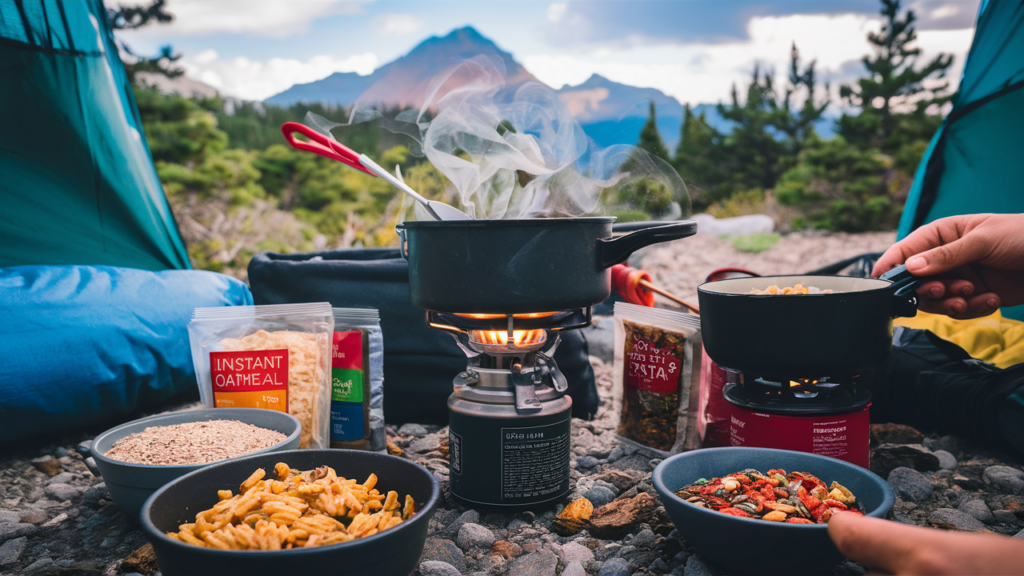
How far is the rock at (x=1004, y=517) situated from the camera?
1439 mm

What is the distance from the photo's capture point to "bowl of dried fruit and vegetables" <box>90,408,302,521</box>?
1293 mm

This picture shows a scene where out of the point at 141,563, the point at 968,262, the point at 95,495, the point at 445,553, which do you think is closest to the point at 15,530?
the point at 95,495

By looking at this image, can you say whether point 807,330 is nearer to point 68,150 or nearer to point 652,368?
point 652,368

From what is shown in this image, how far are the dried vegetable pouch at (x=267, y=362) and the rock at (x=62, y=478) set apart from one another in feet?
1.36

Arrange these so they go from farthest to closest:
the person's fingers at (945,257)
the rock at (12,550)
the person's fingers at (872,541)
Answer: the person's fingers at (945,257) → the rock at (12,550) → the person's fingers at (872,541)

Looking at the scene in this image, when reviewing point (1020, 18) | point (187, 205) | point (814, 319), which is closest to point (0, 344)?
point (814, 319)

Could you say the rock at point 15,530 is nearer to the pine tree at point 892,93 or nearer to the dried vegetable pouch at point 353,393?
the dried vegetable pouch at point 353,393

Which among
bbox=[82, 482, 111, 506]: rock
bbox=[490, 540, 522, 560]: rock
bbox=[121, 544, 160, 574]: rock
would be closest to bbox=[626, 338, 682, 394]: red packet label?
bbox=[490, 540, 522, 560]: rock

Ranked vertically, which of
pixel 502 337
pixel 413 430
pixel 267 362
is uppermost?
pixel 502 337

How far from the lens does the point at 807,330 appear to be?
1.30 metres

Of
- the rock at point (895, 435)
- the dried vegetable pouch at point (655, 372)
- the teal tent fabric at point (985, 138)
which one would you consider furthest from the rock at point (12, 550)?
the teal tent fabric at point (985, 138)

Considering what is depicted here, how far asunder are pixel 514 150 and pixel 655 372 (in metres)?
0.74

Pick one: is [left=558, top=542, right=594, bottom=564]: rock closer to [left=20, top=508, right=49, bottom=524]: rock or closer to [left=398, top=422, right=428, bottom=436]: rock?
[left=398, top=422, right=428, bottom=436]: rock

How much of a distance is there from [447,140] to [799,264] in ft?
22.2
